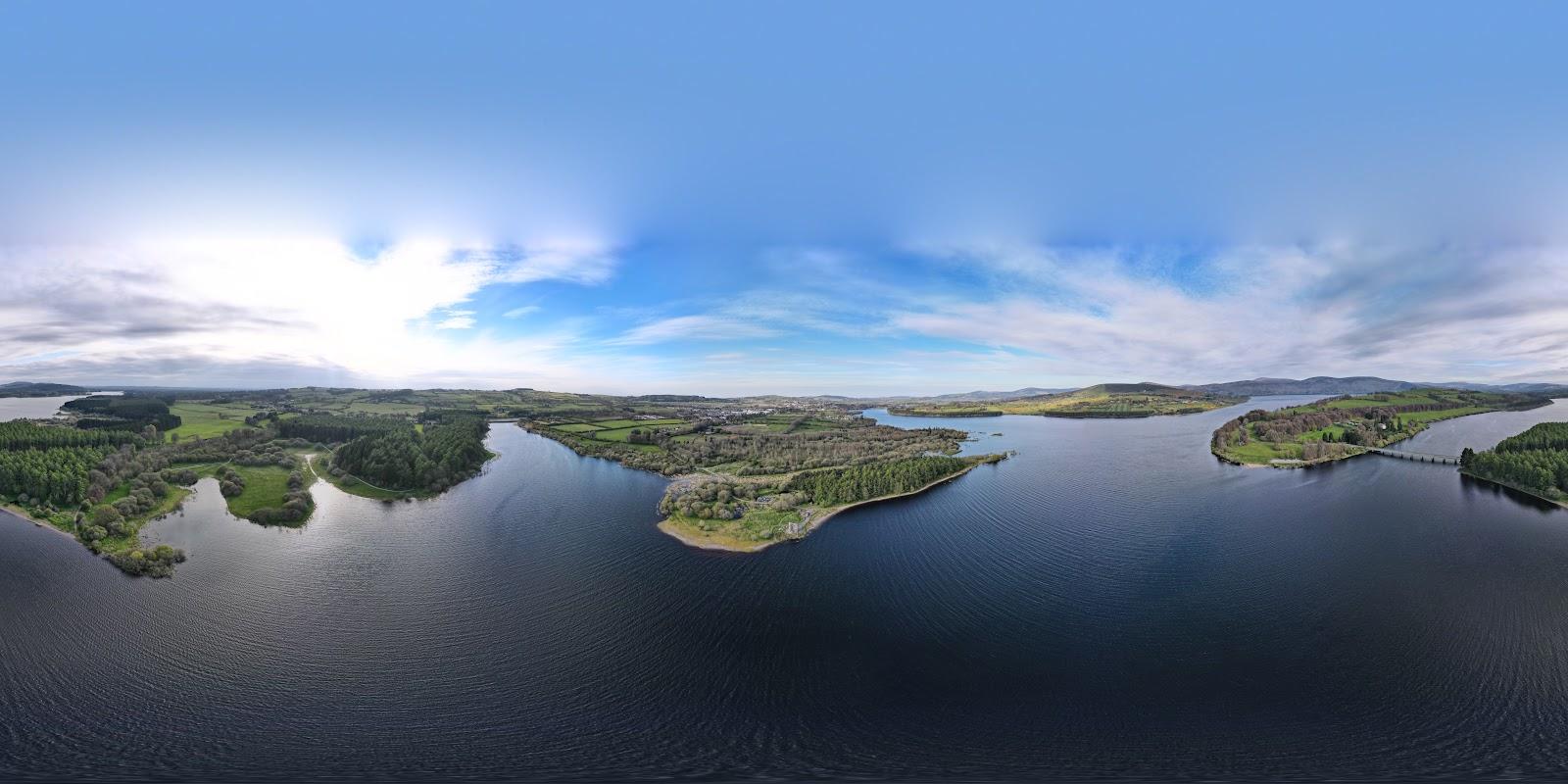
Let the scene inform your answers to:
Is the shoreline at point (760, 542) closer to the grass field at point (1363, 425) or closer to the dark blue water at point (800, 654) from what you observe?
the dark blue water at point (800, 654)

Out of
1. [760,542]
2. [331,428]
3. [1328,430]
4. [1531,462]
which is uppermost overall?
[1328,430]

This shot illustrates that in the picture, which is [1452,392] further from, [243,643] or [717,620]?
[243,643]

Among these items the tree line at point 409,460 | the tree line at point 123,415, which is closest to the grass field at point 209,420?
the tree line at point 123,415

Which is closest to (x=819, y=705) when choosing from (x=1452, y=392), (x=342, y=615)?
(x=342, y=615)

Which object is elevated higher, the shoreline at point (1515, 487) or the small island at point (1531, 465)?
the small island at point (1531, 465)

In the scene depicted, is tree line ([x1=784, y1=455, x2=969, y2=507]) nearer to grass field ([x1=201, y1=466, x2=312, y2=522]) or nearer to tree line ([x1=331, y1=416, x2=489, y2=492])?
tree line ([x1=331, y1=416, x2=489, y2=492])

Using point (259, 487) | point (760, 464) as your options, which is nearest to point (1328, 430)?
point (760, 464)

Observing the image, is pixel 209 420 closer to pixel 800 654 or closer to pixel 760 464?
pixel 760 464
